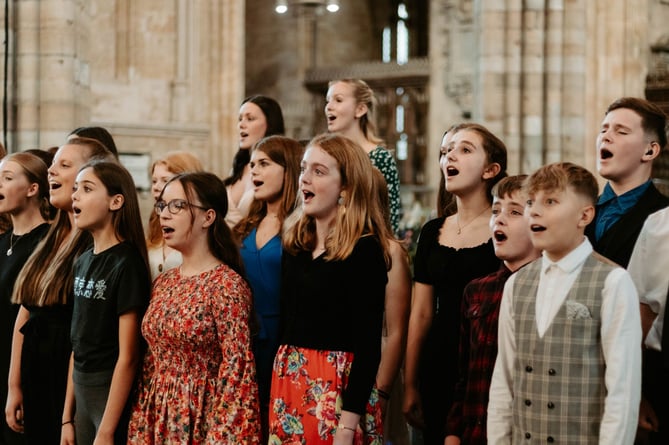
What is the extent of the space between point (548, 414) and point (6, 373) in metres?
2.52

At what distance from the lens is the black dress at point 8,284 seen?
439 centimetres

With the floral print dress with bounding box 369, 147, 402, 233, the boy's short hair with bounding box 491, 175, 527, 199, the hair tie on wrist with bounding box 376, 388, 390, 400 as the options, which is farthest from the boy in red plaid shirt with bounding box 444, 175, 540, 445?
the floral print dress with bounding box 369, 147, 402, 233

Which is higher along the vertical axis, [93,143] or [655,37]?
[655,37]

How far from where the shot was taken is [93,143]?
425 centimetres

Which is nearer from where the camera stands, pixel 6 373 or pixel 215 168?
pixel 6 373

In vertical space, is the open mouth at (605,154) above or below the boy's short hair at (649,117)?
below

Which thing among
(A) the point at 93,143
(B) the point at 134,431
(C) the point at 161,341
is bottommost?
(B) the point at 134,431

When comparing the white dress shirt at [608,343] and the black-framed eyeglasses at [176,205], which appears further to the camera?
the black-framed eyeglasses at [176,205]

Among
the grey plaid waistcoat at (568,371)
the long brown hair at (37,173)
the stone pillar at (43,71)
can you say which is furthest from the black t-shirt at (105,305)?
the stone pillar at (43,71)

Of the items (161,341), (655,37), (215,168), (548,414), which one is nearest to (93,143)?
(161,341)

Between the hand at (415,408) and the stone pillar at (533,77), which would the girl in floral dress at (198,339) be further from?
the stone pillar at (533,77)

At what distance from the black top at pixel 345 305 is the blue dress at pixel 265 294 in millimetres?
332

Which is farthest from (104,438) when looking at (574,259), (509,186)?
(574,259)

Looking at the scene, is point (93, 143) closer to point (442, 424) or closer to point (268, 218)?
point (268, 218)
